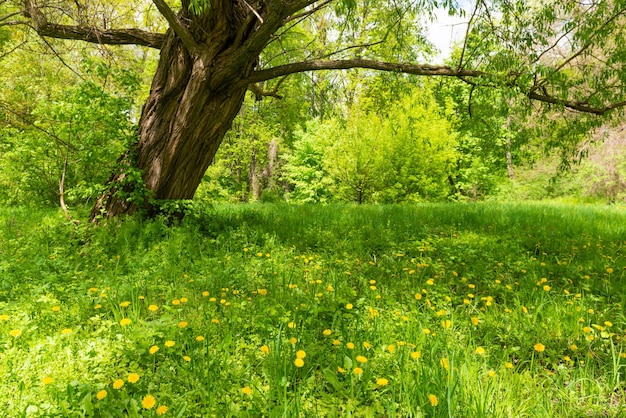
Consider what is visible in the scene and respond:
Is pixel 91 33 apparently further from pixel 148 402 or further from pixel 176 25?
pixel 148 402

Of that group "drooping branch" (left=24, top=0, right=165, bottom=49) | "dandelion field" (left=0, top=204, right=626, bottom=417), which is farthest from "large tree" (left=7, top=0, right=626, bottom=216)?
"dandelion field" (left=0, top=204, right=626, bottom=417)

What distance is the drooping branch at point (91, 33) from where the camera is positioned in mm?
4023

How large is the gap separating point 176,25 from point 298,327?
3172mm

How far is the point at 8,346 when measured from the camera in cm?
→ 175

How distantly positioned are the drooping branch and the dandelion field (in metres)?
2.28

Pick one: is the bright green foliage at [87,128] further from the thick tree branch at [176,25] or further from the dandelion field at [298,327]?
the thick tree branch at [176,25]

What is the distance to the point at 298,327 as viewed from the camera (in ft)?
6.62

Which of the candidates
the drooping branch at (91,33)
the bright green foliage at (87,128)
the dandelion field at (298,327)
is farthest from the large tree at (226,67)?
the dandelion field at (298,327)

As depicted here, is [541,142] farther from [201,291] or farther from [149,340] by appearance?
[149,340]

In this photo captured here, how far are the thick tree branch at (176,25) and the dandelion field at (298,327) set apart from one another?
2.00 m

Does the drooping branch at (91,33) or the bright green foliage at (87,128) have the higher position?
the drooping branch at (91,33)

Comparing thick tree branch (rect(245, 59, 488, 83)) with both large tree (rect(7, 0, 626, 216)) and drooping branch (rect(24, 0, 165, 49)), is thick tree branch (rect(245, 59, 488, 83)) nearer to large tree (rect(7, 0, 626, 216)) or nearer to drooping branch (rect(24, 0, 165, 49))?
large tree (rect(7, 0, 626, 216))

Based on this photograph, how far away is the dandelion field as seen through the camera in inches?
56.2

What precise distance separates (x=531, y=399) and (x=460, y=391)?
1.18 ft
